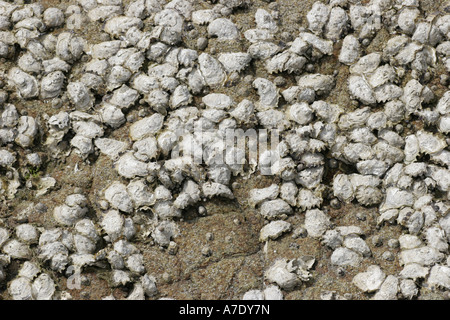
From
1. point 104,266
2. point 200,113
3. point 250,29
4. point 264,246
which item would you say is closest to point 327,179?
point 264,246

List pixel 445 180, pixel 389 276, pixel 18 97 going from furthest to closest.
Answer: pixel 18 97 → pixel 445 180 → pixel 389 276

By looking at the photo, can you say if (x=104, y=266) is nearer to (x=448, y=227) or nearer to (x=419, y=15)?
(x=448, y=227)

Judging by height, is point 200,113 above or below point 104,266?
above

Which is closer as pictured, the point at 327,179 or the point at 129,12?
the point at 327,179

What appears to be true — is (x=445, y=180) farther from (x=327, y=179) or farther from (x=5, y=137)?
(x=5, y=137)

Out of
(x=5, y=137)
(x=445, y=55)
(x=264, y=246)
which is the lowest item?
(x=264, y=246)

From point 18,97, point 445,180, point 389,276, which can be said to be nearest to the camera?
point 389,276
